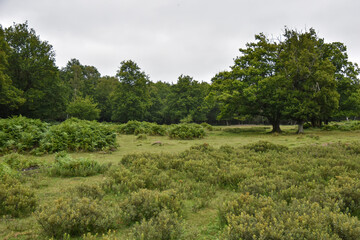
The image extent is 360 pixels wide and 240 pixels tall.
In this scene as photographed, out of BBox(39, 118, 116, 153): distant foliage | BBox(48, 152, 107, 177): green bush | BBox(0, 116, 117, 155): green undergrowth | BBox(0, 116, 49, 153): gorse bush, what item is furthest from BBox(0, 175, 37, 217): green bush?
BBox(0, 116, 49, 153): gorse bush

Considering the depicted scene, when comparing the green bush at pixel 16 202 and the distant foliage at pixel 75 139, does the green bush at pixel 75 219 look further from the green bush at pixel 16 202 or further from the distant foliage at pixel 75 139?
the distant foliage at pixel 75 139

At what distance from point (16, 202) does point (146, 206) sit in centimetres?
279

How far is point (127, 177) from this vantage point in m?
6.72

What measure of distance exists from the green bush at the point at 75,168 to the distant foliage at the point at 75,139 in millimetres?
4004

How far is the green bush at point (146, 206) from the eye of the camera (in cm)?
432

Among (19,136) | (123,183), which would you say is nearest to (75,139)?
(19,136)

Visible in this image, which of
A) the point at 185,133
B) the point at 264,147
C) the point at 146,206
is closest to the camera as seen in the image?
the point at 146,206

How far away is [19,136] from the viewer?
1223cm

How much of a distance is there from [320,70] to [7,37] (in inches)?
1709

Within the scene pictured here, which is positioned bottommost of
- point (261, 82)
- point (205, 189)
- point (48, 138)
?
point (205, 189)

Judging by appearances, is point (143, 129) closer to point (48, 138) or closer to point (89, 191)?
point (48, 138)

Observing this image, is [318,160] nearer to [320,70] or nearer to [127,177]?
[127,177]

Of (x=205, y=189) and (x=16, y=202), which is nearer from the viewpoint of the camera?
(x=16, y=202)

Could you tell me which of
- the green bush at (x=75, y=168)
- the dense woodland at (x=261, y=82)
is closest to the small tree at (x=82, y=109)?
the dense woodland at (x=261, y=82)
